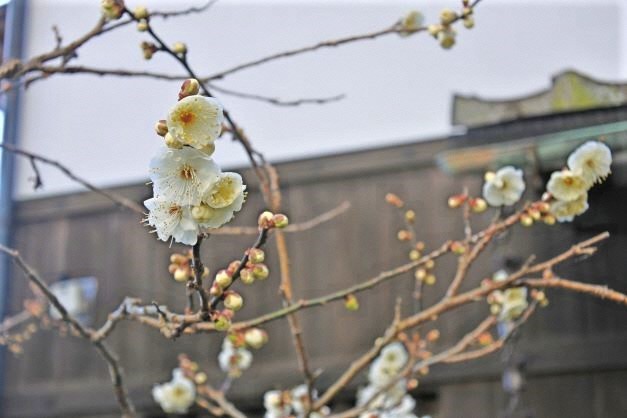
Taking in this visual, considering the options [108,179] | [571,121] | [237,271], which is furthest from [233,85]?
[237,271]

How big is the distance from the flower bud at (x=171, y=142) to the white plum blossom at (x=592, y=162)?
728 mm

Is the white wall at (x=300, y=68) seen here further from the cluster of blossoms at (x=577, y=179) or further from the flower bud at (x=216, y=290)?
the flower bud at (x=216, y=290)

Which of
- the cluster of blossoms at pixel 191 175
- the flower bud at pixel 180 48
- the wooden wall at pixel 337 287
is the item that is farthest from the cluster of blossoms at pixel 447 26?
the wooden wall at pixel 337 287

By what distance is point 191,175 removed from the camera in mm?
749

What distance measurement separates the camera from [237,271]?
0.83 m

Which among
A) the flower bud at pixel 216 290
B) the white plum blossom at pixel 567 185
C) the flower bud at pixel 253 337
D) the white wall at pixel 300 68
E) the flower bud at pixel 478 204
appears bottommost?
the flower bud at pixel 253 337

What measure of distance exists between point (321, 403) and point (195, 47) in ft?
8.34

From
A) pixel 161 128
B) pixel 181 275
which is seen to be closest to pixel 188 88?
pixel 161 128

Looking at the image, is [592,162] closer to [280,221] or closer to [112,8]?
[280,221]

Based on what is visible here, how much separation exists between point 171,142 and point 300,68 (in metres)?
2.69

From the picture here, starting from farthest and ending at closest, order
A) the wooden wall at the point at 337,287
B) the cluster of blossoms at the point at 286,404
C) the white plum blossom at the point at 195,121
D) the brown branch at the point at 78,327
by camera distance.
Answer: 1. the wooden wall at the point at 337,287
2. the cluster of blossoms at the point at 286,404
3. the brown branch at the point at 78,327
4. the white plum blossom at the point at 195,121

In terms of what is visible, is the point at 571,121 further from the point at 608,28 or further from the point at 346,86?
the point at 346,86

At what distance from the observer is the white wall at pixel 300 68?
2.98 metres

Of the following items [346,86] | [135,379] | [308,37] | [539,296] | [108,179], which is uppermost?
[308,37]
